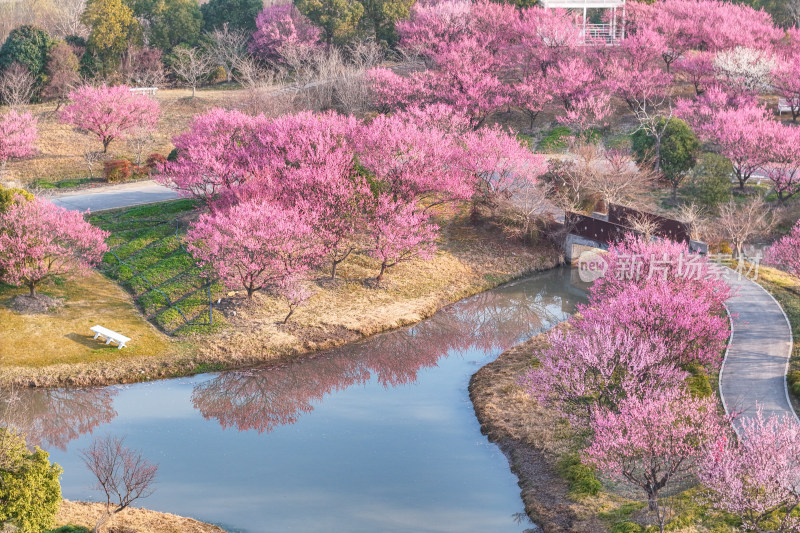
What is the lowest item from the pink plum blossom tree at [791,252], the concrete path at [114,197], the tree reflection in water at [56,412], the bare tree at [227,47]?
the tree reflection in water at [56,412]

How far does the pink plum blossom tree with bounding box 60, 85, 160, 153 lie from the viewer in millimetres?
56938

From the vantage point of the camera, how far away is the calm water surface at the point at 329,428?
25359mm

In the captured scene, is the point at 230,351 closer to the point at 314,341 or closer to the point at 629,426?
the point at 314,341

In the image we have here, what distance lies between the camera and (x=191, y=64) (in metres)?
71.9

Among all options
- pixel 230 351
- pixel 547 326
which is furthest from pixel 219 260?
pixel 547 326

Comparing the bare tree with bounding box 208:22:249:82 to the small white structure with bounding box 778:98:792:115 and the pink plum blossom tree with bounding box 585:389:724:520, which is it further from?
the pink plum blossom tree with bounding box 585:389:724:520

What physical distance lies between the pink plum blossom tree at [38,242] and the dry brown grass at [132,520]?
48.6 feet

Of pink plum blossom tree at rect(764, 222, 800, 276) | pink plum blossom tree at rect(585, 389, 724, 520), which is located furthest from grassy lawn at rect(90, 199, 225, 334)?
pink plum blossom tree at rect(764, 222, 800, 276)

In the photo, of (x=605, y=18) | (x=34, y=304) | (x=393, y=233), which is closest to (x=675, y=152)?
(x=393, y=233)

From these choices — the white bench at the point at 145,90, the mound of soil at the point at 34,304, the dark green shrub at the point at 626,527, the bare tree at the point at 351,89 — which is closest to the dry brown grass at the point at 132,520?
the dark green shrub at the point at 626,527

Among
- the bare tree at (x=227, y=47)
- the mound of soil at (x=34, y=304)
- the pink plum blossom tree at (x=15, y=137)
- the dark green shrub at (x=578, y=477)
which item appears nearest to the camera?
the dark green shrub at (x=578, y=477)

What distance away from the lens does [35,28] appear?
67188 mm

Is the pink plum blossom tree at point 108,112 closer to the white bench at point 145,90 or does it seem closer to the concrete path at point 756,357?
the white bench at point 145,90

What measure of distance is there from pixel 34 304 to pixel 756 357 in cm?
2891
